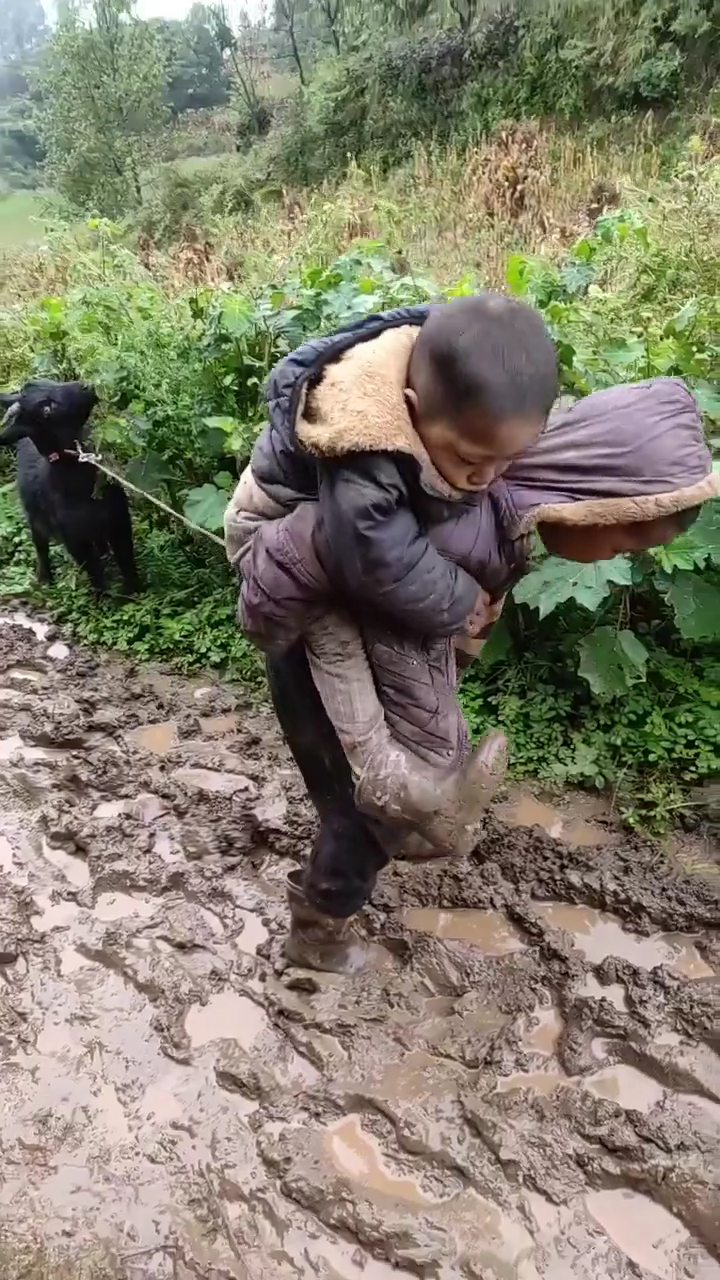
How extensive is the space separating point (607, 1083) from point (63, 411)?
3356 mm

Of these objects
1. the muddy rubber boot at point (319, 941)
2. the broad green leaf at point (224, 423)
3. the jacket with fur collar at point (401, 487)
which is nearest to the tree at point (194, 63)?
the broad green leaf at point (224, 423)

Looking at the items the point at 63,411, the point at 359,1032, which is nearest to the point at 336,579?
the point at 359,1032

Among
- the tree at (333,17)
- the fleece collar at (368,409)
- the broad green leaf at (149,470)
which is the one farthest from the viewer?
the tree at (333,17)

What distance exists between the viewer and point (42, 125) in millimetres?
13000

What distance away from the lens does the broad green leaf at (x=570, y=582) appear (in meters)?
2.78

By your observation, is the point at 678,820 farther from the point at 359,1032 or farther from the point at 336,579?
the point at 336,579

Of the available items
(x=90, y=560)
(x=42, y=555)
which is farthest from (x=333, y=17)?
(x=90, y=560)

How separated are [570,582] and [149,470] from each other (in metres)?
2.16

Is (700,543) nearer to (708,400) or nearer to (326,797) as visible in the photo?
(708,400)

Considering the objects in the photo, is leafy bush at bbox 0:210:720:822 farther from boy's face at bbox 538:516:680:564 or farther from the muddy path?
boy's face at bbox 538:516:680:564

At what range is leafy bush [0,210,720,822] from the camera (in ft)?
9.47

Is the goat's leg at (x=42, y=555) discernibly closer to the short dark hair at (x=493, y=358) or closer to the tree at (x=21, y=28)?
the short dark hair at (x=493, y=358)

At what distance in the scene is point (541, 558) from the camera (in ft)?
9.56

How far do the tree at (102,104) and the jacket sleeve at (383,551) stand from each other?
42.3 feet
